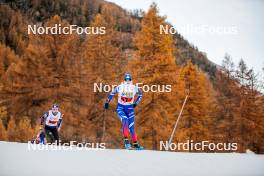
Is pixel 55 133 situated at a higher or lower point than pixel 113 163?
lower

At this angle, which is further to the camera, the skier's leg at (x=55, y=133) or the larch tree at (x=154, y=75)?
the larch tree at (x=154, y=75)

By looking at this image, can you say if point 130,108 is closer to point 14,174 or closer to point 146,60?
point 14,174

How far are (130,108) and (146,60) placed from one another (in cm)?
1193

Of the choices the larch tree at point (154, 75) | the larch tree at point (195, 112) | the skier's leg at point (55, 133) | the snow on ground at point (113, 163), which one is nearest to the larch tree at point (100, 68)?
the larch tree at point (154, 75)

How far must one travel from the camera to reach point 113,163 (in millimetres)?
6887

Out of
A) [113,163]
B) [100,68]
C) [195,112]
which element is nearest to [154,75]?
[100,68]

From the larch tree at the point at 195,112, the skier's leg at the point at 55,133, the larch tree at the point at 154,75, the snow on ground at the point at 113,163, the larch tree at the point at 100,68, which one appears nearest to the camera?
the snow on ground at the point at 113,163

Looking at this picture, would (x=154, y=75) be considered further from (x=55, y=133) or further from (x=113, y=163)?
(x=113, y=163)

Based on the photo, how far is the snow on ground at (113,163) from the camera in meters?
6.25

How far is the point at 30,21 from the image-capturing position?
86.4 m

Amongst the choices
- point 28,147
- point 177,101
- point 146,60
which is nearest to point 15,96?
point 146,60

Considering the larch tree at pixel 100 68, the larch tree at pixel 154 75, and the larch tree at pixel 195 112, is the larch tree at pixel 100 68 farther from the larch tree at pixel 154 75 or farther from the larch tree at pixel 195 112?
the larch tree at pixel 195 112

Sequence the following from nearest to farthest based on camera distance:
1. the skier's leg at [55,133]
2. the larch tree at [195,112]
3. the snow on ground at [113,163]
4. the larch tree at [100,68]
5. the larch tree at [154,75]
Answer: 1. the snow on ground at [113,163]
2. the skier's leg at [55,133]
3. the larch tree at [154,75]
4. the larch tree at [100,68]
5. the larch tree at [195,112]

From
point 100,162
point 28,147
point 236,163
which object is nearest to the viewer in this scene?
point 100,162
